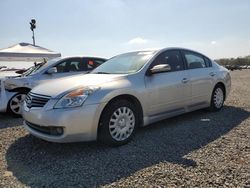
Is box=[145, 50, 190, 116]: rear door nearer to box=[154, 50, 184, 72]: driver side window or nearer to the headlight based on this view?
box=[154, 50, 184, 72]: driver side window

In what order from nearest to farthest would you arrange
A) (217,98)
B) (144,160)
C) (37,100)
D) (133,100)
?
(144,160), (37,100), (133,100), (217,98)

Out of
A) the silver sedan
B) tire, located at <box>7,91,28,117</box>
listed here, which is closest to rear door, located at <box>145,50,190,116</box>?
the silver sedan

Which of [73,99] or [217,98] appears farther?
[217,98]

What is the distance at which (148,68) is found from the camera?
5.11m

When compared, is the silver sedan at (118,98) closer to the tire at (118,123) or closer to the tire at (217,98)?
the tire at (118,123)

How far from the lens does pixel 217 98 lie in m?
6.79

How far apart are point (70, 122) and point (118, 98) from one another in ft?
2.82

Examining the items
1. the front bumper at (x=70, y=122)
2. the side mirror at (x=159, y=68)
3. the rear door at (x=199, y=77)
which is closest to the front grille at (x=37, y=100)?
the front bumper at (x=70, y=122)

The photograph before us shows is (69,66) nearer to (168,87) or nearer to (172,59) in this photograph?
(172,59)

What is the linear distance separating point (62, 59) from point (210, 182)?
5.67m

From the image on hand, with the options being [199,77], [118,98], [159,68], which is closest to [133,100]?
[118,98]

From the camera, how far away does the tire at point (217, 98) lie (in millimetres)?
6676

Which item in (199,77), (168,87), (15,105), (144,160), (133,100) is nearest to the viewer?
(144,160)

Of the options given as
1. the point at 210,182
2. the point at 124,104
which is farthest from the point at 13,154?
the point at 210,182
